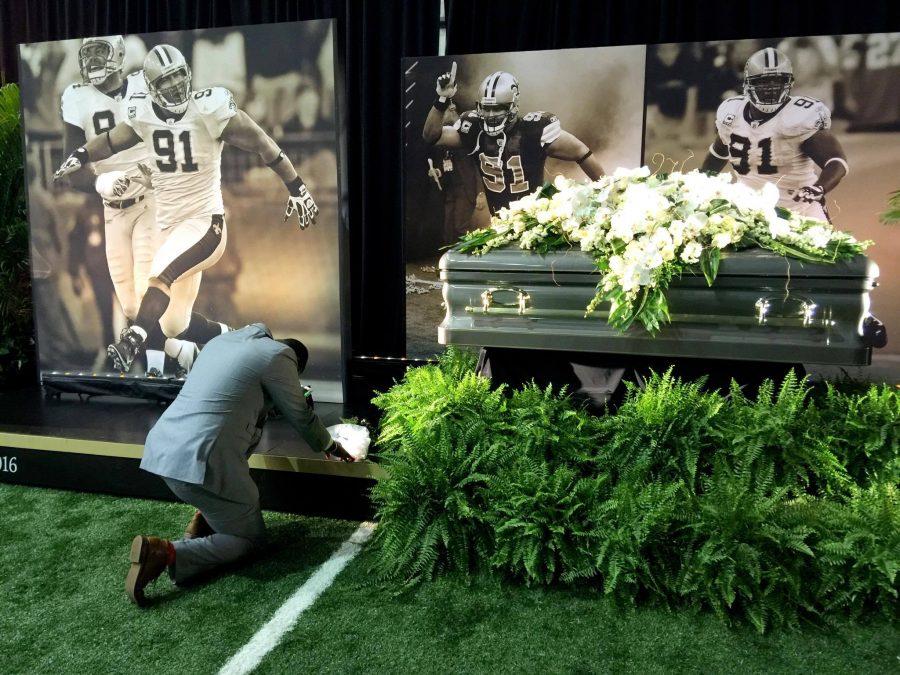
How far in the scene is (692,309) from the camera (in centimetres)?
312

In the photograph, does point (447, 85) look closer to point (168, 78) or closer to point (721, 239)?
point (168, 78)

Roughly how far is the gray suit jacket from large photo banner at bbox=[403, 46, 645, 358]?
233 centimetres

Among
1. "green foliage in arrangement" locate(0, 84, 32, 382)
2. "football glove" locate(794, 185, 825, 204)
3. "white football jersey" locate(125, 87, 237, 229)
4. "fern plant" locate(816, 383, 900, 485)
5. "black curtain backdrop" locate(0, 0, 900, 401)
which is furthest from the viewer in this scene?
"green foliage in arrangement" locate(0, 84, 32, 382)

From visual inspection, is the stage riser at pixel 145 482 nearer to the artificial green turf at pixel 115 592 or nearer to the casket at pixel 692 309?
Answer: the artificial green turf at pixel 115 592

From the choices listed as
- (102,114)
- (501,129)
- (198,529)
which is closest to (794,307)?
(501,129)

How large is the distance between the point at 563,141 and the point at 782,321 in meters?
2.35

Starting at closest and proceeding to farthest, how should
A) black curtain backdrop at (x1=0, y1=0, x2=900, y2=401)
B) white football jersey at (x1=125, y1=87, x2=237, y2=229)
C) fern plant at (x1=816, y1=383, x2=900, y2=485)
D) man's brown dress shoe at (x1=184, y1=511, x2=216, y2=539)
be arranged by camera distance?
fern plant at (x1=816, y1=383, x2=900, y2=485)
man's brown dress shoe at (x1=184, y1=511, x2=216, y2=539)
white football jersey at (x1=125, y1=87, x2=237, y2=229)
black curtain backdrop at (x1=0, y1=0, x2=900, y2=401)

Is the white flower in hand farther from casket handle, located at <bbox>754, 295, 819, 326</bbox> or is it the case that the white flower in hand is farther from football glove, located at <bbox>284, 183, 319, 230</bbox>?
football glove, located at <bbox>284, 183, 319, 230</bbox>

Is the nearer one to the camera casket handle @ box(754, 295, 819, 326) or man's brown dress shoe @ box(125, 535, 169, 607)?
man's brown dress shoe @ box(125, 535, 169, 607)

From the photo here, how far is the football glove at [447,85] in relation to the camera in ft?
16.6

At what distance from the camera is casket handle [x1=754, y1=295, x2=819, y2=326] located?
299 cm

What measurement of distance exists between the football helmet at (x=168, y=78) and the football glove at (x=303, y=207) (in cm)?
93

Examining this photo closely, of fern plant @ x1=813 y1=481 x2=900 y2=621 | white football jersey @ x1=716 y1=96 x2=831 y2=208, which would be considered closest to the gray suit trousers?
fern plant @ x1=813 y1=481 x2=900 y2=621

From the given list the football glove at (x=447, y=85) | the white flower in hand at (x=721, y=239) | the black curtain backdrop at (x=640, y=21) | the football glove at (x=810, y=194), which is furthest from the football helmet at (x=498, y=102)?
the white flower in hand at (x=721, y=239)
